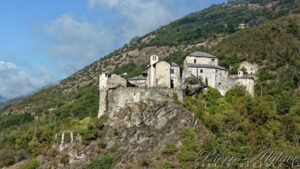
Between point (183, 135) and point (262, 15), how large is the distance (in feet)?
434

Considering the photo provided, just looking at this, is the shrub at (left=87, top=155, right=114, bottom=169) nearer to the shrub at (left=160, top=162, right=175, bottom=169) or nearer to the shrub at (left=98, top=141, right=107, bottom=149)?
the shrub at (left=98, top=141, right=107, bottom=149)

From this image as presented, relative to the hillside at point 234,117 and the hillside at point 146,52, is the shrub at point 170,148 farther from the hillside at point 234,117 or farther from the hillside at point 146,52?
the hillside at point 146,52

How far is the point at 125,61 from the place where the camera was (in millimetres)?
152250

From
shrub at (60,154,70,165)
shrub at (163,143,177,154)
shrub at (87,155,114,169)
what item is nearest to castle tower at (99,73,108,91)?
shrub at (87,155,114,169)

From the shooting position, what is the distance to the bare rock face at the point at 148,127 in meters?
46.8

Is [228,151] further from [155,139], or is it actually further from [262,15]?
[262,15]

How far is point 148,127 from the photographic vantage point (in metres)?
48.1

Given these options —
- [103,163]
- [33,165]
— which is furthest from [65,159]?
[33,165]

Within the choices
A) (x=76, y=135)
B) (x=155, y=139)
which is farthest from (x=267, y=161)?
(x=76, y=135)

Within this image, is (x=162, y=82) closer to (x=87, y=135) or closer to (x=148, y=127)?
(x=148, y=127)

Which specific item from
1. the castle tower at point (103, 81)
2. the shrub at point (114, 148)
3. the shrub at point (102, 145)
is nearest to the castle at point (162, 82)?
the castle tower at point (103, 81)

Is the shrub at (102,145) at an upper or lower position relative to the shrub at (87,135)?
lower

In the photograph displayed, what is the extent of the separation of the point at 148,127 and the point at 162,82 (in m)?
8.04

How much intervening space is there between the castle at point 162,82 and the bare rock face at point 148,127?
4.95 feet
